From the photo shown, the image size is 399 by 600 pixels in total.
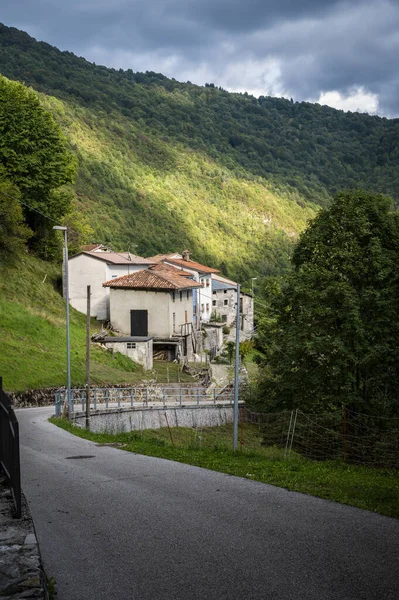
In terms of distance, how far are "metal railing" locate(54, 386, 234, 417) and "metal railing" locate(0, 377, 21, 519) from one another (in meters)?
26.1

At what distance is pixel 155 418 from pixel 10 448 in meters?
31.5

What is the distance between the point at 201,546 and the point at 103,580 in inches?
59.9

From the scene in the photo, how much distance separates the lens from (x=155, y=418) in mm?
39688

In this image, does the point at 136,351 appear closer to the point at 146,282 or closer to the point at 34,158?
the point at 146,282

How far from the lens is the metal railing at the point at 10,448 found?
7.89 meters

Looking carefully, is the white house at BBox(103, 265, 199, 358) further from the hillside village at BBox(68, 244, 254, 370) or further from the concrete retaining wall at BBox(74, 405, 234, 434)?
the concrete retaining wall at BBox(74, 405, 234, 434)

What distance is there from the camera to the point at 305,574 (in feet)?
24.4

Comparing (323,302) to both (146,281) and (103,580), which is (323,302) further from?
(146,281)

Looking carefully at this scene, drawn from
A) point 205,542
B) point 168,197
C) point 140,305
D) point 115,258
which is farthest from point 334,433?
point 168,197

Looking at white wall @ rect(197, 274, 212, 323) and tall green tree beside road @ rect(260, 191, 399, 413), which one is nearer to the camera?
tall green tree beside road @ rect(260, 191, 399, 413)

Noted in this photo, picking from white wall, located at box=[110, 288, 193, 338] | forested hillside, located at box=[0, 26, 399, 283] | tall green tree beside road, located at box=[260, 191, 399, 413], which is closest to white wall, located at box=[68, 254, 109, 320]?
white wall, located at box=[110, 288, 193, 338]

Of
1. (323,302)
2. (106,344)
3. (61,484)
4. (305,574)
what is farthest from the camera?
(106,344)

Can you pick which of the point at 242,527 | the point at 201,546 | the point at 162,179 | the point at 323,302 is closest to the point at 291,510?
the point at 242,527

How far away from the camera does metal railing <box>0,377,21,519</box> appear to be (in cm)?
789
